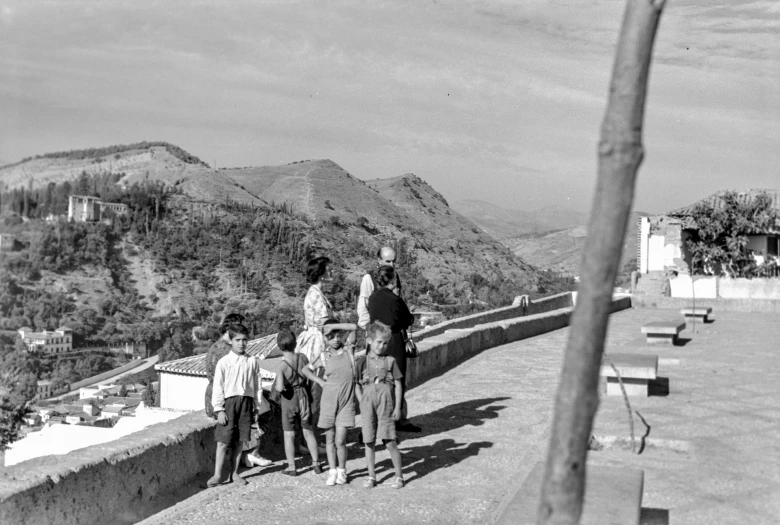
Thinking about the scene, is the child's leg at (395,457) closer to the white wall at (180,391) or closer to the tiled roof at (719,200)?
the white wall at (180,391)

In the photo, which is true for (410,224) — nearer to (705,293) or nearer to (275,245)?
(275,245)

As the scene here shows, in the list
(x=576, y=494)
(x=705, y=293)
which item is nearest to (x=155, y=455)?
(x=576, y=494)

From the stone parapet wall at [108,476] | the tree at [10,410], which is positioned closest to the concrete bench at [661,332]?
the stone parapet wall at [108,476]

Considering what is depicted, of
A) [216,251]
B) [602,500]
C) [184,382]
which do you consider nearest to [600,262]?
[602,500]

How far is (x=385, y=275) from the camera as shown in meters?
6.82

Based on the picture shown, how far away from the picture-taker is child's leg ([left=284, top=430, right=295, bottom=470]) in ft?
A: 19.4

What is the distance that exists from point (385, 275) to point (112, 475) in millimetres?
2797

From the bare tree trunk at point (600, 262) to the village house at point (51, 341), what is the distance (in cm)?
2076

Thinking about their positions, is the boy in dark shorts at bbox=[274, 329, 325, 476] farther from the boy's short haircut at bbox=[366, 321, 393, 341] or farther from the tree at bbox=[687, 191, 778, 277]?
the tree at bbox=[687, 191, 778, 277]

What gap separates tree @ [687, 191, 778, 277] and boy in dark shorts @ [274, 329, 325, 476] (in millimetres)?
28811

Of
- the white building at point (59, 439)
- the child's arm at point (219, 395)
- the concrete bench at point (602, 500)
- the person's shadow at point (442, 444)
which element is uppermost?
the child's arm at point (219, 395)

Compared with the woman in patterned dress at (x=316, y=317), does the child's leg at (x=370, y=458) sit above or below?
below

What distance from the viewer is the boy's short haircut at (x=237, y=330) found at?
591 cm

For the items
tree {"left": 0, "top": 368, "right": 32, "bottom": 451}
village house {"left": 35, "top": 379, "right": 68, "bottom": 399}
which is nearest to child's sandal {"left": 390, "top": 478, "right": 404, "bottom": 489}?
tree {"left": 0, "top": 368, "right": 32, "bottom": 451}
